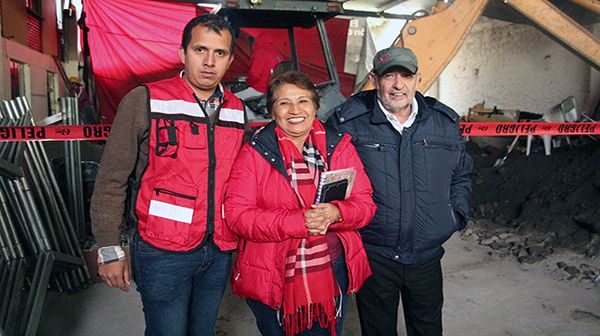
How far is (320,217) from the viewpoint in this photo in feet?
5.65

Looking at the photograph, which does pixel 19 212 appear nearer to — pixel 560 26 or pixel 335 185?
pixel 335 185

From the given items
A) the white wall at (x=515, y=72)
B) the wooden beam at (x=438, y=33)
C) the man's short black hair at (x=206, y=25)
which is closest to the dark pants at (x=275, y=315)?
the man's short black hair at (x=206, y=25)

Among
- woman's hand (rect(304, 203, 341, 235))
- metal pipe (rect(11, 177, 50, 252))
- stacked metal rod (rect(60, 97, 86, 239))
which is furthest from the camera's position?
stacked metal rod (rect(60, 97, 86, 239))

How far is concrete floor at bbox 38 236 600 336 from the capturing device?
10.4 ft

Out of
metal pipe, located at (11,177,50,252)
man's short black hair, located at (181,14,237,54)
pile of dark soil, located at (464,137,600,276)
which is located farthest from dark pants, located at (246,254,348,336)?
pile of dark soil, located at (464,137,600,276)

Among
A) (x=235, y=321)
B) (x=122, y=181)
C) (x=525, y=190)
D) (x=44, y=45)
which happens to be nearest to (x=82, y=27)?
(x=44, y=45)

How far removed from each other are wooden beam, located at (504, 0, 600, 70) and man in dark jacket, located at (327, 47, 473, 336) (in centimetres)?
324

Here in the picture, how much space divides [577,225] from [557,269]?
845 mm

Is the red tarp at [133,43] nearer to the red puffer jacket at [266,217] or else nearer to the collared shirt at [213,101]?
the collared shirt at [213,101]

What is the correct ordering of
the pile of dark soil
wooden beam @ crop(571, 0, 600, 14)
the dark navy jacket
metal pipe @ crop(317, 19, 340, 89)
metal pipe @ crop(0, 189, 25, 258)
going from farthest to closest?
wooden beam @ crop(571, 0, 600, 14) < the pile of dark soil < metal pipe @ crop(317, 19, 340, 89) < metal pipe @ crop(0, 189, 25, 258) < the dark navy jacket

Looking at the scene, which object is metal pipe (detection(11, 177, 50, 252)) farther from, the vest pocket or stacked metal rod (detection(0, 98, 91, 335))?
the vest pocket

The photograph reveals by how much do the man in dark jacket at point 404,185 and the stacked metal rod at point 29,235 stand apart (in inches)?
87.2

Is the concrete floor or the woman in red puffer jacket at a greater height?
the woman in red puffer jacket

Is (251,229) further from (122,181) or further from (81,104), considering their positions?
(81,104)
